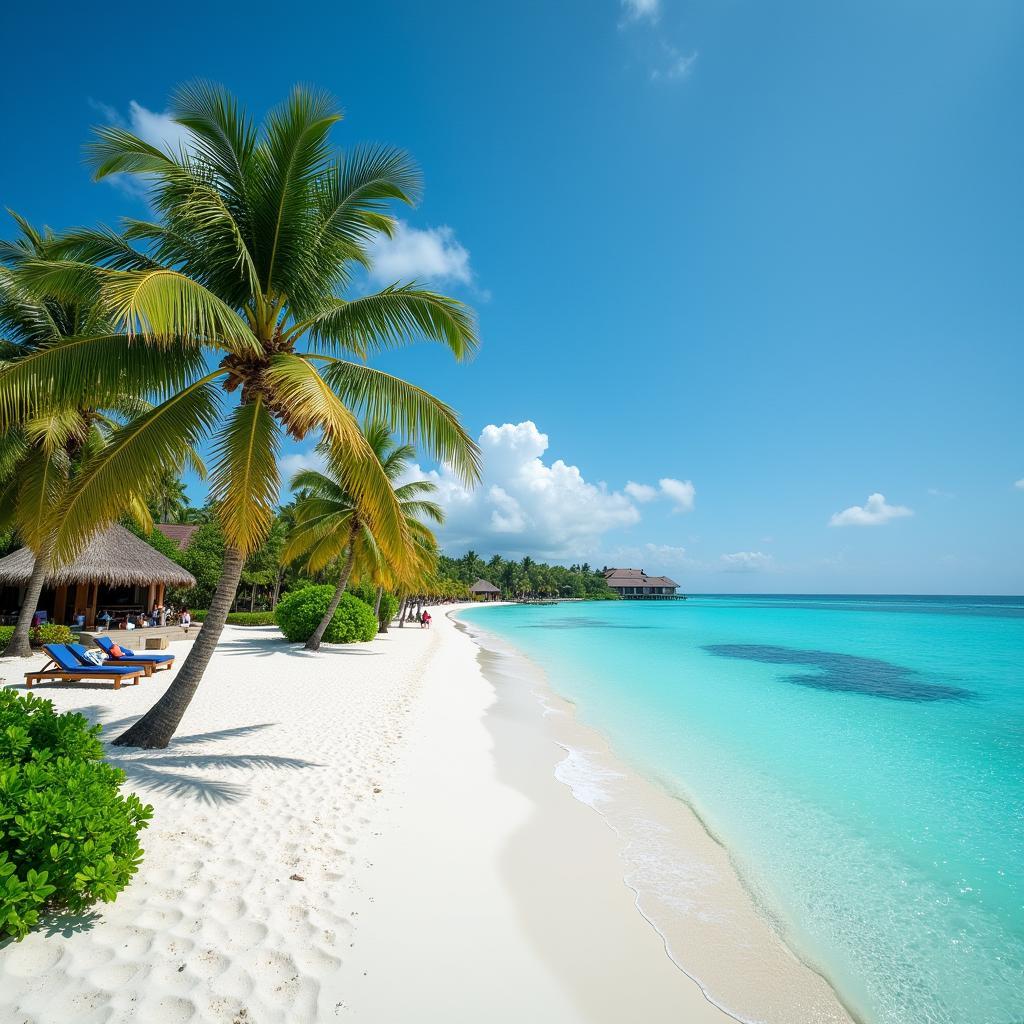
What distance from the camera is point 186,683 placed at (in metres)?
6.29

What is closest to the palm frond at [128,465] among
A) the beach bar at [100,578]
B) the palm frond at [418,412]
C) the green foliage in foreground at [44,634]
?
the palm frond at [418,412]

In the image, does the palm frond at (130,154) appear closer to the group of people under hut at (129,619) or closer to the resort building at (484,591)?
the group of people under hut at (129,619)

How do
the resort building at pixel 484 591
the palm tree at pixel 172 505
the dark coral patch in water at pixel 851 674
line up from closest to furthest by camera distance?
the dark coral patch in water at pixel 851 674 < the palm tree at pixel 172 505 < the resort building at pixel 484 591

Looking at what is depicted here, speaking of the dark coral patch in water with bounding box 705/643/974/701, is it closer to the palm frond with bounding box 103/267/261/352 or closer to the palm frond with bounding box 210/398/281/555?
the palm frond with bounding box 210/398/281/555

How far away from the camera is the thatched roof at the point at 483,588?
92.5 m

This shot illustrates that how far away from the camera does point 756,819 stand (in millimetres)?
6430

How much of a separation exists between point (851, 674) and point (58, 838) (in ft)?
76.2

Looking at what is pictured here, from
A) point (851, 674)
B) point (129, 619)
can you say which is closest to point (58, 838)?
point (129, 619)

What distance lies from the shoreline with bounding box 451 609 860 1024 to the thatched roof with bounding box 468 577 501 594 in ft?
276

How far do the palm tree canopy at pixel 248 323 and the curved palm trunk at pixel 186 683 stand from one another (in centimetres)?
79

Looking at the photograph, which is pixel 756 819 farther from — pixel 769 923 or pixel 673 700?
pixel 673 700

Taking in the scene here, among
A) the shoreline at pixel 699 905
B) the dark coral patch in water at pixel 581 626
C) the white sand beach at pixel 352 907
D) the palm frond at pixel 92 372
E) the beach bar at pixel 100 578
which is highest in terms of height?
the palm frond at pixel 92 372

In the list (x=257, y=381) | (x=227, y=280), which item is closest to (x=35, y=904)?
(x=257, y=381)

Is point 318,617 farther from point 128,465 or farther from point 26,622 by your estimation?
point 128,465
